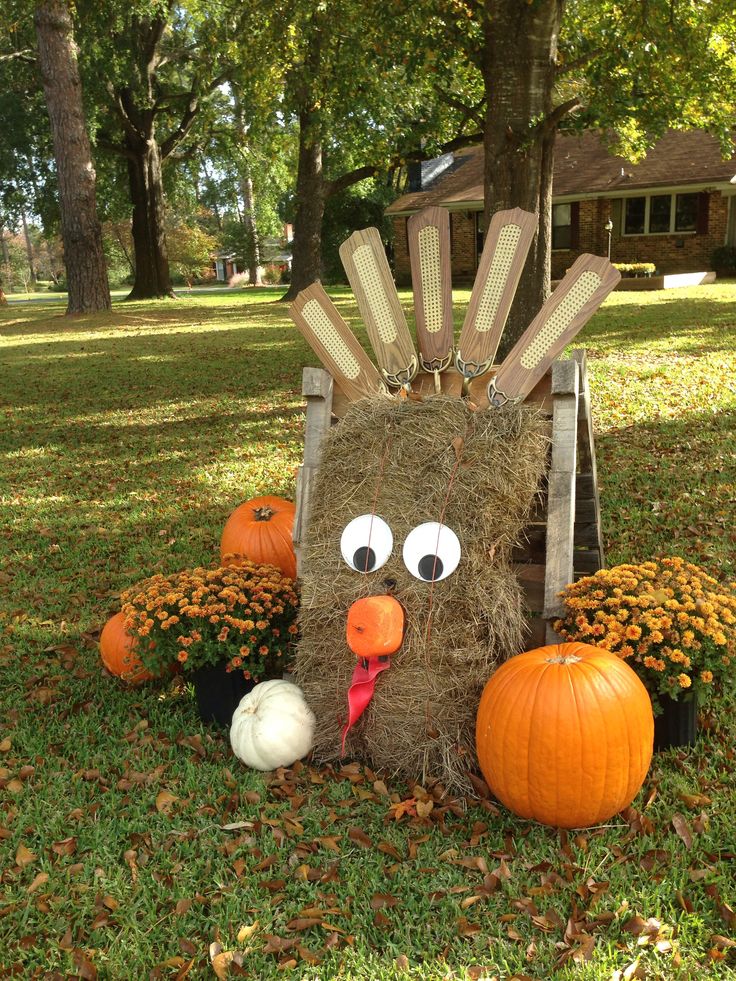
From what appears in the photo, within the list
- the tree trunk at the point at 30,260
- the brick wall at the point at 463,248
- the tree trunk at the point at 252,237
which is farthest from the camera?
the tree trunk at the point at 30,260

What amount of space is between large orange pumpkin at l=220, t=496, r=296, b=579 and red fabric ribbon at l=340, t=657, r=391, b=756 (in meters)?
1.44

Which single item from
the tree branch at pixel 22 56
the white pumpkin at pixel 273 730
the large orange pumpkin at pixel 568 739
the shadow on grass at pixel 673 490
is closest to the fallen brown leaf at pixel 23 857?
the white pumpkin at pixel 273 730

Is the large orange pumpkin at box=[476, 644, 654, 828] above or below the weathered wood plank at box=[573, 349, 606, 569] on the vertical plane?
below

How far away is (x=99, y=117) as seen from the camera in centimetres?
2684

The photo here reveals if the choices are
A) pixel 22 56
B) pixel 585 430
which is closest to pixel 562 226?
pixel 22 56

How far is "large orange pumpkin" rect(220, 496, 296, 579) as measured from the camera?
15.2ft

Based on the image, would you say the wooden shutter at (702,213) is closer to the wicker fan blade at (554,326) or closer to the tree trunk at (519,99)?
the tree trunk at (519,99)

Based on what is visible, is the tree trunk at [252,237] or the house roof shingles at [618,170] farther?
the tree trunk at [252,237]

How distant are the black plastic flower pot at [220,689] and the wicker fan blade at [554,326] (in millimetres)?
1683

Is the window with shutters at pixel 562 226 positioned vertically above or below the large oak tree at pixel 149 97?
below

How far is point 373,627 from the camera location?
10.2 ft

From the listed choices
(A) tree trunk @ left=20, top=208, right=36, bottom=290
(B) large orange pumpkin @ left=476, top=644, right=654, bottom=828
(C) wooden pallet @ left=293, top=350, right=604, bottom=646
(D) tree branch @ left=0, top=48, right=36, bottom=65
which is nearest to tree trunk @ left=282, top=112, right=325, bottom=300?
(D) tree branch @ left=0, top=48, right=36, bottom=65

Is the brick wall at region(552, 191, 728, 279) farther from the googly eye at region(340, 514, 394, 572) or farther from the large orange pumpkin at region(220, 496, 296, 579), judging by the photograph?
the googly eye at region(340, 514, 394, 572)

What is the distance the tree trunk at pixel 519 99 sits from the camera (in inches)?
344
